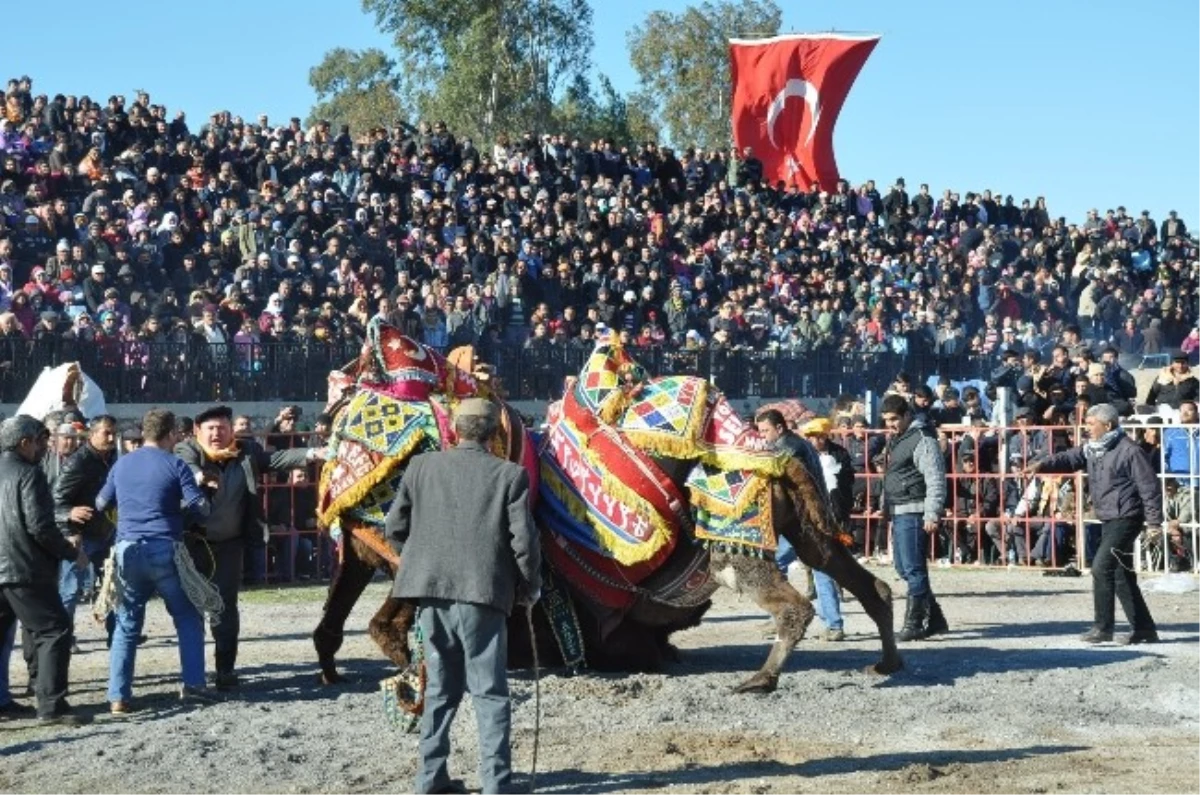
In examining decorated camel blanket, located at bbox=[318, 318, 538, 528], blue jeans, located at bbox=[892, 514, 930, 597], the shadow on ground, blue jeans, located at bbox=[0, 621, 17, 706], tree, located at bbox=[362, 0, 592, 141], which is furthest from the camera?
tree, located at bbox=[362, 0, 592, 141]

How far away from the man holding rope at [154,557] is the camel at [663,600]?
84 cm

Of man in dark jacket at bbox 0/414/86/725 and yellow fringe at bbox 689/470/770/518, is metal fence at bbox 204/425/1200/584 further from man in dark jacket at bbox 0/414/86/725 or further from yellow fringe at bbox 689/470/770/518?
yellow fringe at bbox 689/470/770/518

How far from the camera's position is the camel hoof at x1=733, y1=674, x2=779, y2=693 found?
31.7ft

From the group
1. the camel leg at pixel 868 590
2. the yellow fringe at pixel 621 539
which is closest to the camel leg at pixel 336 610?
the yellow fringe at pixel 621 539

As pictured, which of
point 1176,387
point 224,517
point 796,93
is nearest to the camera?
point 224,517

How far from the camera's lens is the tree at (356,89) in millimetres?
71438

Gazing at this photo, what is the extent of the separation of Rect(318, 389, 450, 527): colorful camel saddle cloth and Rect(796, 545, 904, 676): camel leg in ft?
7.59

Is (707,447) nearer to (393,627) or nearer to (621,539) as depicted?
(621,539)

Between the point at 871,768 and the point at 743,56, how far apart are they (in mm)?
30739

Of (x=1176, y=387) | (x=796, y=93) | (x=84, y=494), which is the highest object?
(x=796, y=93)

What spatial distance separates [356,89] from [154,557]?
67.5 meters

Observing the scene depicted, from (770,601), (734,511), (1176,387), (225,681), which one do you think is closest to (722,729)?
(770,601)

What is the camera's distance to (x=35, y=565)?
9.30 meters

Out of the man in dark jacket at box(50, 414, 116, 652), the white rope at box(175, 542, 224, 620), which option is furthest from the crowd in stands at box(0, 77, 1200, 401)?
the white rope at box(175, 542, 224, 620)
